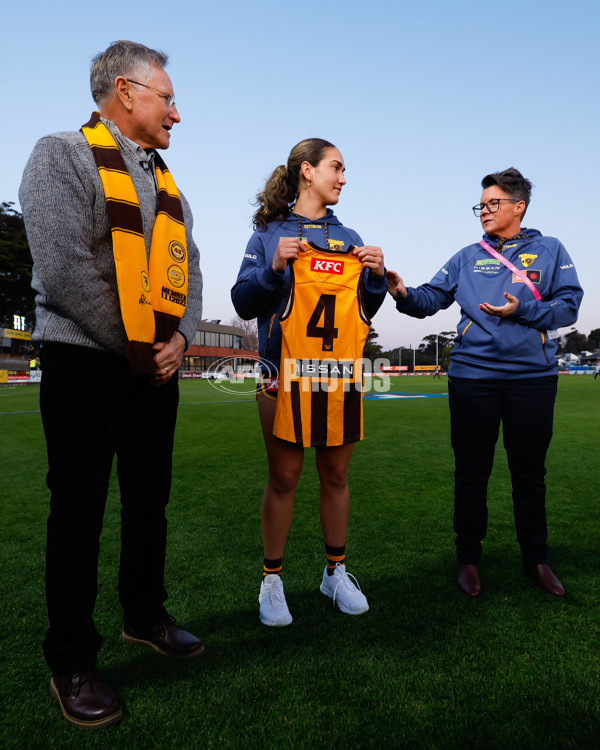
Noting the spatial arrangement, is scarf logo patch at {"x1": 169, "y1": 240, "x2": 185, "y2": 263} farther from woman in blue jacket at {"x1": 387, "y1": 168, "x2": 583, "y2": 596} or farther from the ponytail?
woman in blue jacket at {"x1": 387, "y1": 168, "x2": 583, "y2": 596}

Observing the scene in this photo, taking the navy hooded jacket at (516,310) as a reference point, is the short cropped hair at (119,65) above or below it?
above

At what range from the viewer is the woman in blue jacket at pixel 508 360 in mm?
2660

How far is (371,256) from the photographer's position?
2.31 metres

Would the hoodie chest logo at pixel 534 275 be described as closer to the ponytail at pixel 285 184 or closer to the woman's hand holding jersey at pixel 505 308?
the woman's hand holding jersey at pixel 505 308

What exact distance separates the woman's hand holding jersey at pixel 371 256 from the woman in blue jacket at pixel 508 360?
12.3 inches

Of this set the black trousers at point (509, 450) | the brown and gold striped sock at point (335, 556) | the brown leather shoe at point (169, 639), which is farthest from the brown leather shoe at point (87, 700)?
the black trousers at point (509, 450)

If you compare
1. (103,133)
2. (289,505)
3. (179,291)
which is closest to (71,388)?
(179,291)

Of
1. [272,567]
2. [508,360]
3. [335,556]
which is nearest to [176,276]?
[272,567]

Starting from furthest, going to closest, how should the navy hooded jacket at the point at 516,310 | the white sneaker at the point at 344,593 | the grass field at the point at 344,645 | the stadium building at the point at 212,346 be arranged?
1. the stadium building at the point at 212,346
2. the navy hooded jacket at the point at 516,310
3. the white sneaker at the point at 344,593
4. the grass field at the point at 344,645

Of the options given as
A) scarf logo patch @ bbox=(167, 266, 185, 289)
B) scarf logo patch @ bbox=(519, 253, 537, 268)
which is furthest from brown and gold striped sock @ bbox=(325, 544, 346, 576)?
scarf logo patch @ bbox=(519, 253, 537, 268)

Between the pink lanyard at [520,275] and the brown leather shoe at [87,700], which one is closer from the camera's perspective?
the brown leather shoe at [87,700]

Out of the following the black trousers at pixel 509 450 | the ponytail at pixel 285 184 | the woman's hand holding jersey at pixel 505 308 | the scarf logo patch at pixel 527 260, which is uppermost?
the ponytail at pixel 285 184

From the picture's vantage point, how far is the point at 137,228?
1.73 meters

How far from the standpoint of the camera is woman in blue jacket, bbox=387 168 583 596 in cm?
266
